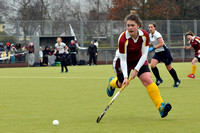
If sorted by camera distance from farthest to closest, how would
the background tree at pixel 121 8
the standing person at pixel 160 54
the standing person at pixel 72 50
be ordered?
the background tree at pixel 121 8 → the standing person at pixel 72 50 → the standing person at pixel 160 54

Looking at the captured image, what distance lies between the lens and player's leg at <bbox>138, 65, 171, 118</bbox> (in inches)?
285

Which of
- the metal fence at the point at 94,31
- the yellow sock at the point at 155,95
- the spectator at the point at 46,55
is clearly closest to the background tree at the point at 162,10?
the metal fence at the point at 94,31

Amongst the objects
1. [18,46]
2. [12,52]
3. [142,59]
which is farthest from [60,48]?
[142,59]

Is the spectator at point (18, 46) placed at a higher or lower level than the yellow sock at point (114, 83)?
higher

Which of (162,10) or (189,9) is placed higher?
(189,9)

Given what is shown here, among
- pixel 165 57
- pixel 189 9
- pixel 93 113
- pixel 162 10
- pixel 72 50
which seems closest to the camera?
pixel 93 113

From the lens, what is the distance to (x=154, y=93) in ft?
24.8

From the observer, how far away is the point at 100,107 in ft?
30.0

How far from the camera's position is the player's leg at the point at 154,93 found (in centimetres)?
723

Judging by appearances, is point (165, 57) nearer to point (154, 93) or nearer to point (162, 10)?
point (154, 93)

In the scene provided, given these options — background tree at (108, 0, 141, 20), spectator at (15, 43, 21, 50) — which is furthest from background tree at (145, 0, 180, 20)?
Answer: spectator at (15, 43, 21, 50)

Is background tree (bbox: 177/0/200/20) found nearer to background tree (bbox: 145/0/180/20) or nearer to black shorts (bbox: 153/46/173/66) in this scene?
background tree (bbox: 145/0/180/20)

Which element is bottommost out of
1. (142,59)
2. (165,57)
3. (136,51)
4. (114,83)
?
(114,83)

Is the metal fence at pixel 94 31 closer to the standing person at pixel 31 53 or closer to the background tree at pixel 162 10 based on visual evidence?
the standing person at pixel 31 53
